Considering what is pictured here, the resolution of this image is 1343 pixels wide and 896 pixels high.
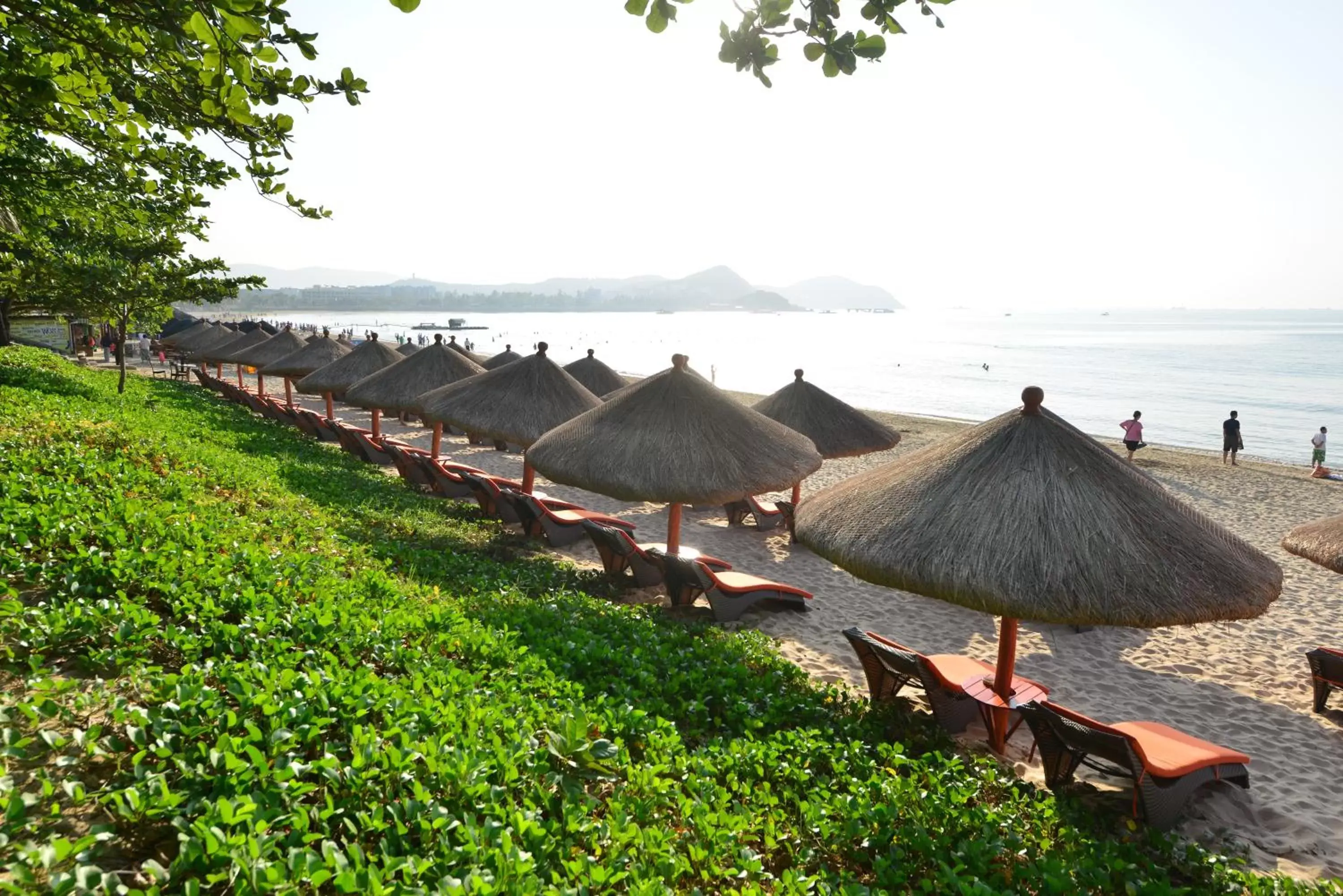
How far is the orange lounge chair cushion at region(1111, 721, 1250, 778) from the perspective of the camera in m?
3.60

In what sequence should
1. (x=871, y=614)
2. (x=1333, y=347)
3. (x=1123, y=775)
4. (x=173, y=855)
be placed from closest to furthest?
(x=173, y=855) < (x=1123, y=775) < (x=871, y=614) < (x=1333, y=347)

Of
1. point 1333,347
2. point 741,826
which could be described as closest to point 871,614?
point 741,826

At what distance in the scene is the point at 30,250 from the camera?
8.20 metres

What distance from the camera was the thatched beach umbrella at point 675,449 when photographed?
668cm

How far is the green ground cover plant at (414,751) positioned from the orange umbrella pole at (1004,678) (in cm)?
46

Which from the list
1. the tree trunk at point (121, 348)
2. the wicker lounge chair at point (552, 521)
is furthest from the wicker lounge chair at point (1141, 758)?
the tree trunk at point (121, 348)

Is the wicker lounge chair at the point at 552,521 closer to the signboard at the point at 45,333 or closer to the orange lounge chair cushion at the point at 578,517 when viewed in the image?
the orange lounge chair cushion at the point at 578,517

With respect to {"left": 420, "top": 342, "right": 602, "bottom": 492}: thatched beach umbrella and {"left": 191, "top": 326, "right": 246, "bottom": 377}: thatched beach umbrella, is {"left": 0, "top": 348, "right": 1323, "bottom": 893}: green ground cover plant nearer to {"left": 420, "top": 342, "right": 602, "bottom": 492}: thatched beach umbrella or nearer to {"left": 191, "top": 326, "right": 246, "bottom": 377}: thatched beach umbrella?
{"left": 420, "top": 342, "right": 602, "bottom": 492}: thatched beach umbrella

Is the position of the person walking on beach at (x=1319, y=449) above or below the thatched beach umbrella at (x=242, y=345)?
below

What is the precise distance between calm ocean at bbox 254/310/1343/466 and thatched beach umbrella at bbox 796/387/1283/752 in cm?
2618

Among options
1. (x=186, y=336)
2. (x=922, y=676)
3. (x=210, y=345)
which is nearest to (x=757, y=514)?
(x=922, y=676)

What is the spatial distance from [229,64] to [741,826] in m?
3.15

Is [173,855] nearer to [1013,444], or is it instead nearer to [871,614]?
[1013,444]

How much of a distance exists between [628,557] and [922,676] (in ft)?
10.5
